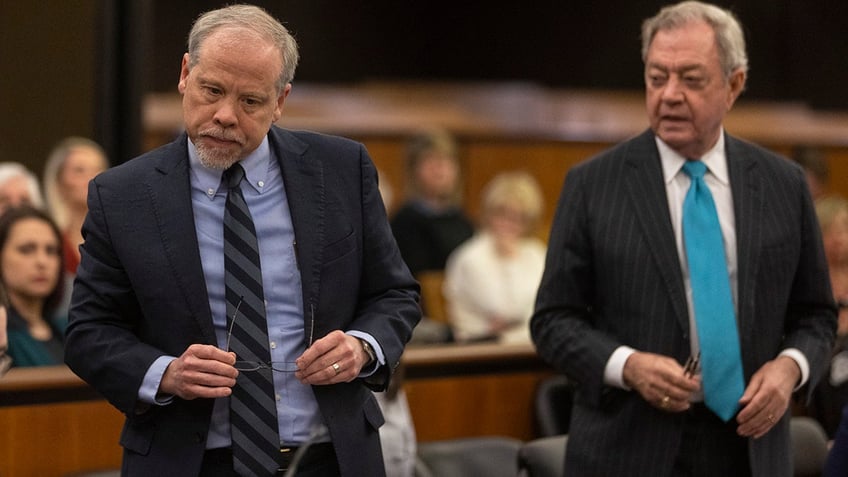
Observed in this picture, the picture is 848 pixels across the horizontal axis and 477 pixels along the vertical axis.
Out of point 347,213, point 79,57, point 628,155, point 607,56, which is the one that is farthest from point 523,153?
point 347,213

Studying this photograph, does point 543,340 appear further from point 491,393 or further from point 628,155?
point 491,393

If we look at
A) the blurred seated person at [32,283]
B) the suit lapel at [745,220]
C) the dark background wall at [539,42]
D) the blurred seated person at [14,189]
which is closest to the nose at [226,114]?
the suit lapel at [745,220]

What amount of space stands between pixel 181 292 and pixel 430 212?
4.80 metres

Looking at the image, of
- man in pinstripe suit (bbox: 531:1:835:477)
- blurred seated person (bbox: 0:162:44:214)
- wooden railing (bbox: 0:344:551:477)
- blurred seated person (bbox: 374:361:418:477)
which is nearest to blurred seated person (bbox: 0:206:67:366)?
wooden railing (bbox: 0:344:551:477)

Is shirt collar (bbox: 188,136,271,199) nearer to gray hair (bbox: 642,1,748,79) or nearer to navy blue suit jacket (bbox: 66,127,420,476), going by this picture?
navy blue suit jacket (bbox: 66,127,420,476)

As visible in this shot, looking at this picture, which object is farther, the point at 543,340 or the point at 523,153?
the point at 523,153

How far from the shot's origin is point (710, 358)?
2.70 metres

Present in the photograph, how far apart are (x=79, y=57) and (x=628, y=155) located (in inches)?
185

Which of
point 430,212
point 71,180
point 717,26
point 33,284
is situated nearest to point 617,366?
point 717,26

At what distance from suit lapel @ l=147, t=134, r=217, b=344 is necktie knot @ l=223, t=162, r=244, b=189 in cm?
7

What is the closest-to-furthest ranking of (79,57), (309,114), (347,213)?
1. (347,213)
2. (79,57)
3. (309,114)

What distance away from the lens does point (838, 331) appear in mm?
4258

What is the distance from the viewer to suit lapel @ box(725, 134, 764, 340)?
2744mm

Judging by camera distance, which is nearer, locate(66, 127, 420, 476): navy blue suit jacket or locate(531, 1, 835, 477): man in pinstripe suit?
locate(66, 127, 420, 476): navy blue suit jacket
